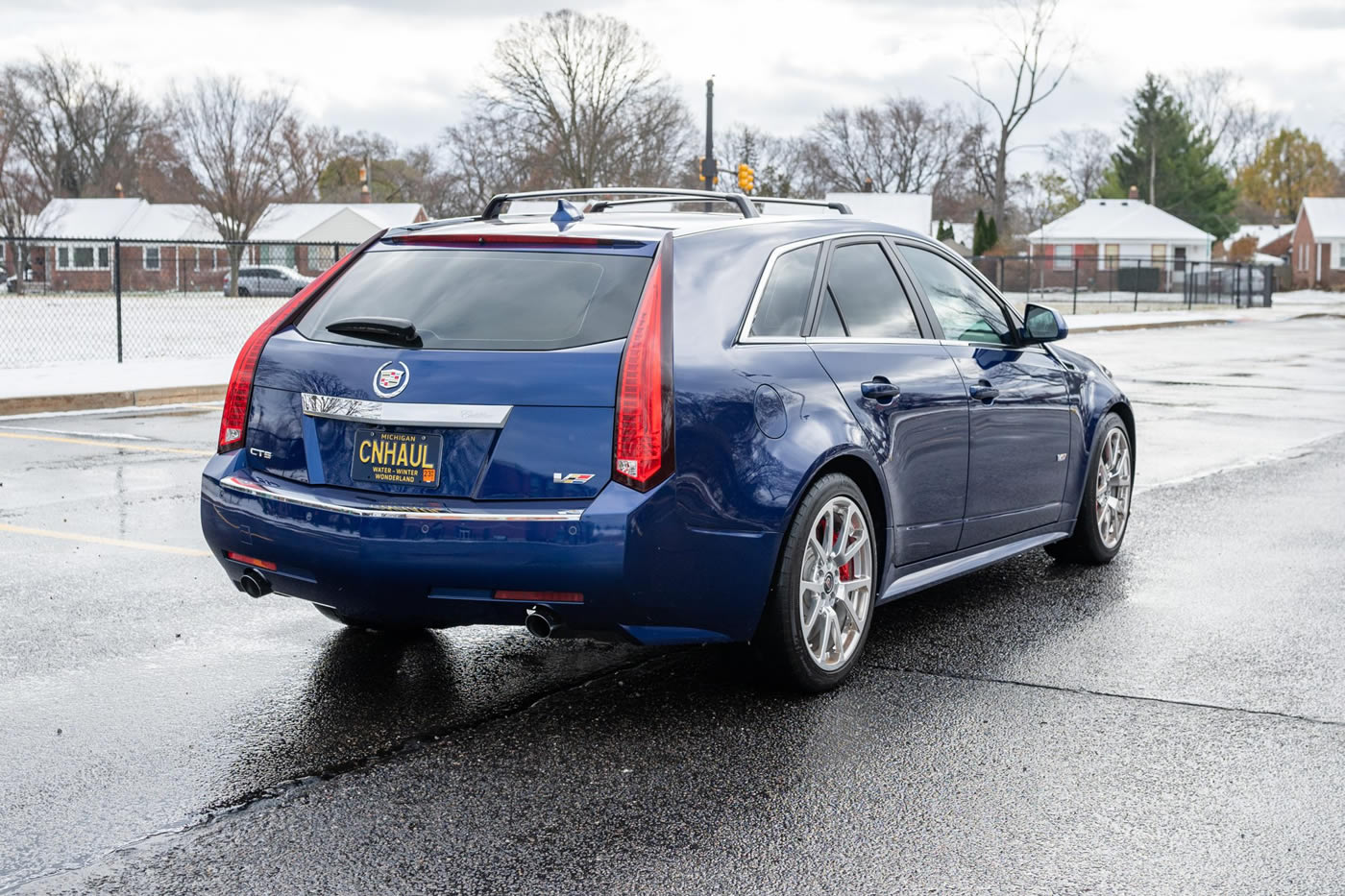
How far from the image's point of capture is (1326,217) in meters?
89.2

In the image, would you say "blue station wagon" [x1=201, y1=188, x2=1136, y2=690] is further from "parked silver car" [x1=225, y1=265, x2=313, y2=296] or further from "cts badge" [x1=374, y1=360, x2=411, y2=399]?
"parked silver car" [x1=225, y1=265, x2=313, y2=296]

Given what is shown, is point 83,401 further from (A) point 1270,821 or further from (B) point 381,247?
(A) point 1270,821

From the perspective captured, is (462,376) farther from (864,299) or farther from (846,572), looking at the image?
(864,299)

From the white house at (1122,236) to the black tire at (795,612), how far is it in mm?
75256

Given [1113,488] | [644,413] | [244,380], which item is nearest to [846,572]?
[644,413]

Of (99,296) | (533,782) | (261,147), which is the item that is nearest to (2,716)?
(533,782)

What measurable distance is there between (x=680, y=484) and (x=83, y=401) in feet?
41.4

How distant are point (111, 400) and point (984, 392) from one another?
12114mm

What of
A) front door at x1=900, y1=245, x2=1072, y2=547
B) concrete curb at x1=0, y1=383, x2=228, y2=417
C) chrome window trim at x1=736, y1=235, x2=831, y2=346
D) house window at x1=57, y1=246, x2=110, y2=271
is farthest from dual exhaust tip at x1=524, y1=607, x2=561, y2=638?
house window at x1=57, y1=246, x2=110, y2=271

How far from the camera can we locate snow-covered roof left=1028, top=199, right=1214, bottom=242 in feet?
258

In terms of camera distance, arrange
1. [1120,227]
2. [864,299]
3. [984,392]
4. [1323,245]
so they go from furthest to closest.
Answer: [1323,245], [1120,227], [984,392], [864,299]

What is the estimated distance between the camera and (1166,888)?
11.6ft

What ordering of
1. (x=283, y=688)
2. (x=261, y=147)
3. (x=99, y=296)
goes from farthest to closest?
1. (x=261, y=147)
2. (x=99, y=296)
3. (x=283, y=688)

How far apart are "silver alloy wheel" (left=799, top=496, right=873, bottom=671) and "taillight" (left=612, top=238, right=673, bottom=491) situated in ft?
2.36
